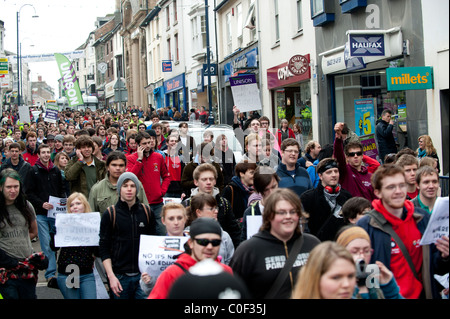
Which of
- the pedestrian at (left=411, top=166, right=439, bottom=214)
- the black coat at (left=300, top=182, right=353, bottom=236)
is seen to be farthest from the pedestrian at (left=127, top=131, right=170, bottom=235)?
the pedestrian at (left=411, top=166, right=439, bottom=214)

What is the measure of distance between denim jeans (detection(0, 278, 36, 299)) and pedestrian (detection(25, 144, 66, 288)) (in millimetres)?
2679

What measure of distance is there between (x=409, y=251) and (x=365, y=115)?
12728 millimetres

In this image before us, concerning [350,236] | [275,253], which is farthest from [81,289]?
[350,236]

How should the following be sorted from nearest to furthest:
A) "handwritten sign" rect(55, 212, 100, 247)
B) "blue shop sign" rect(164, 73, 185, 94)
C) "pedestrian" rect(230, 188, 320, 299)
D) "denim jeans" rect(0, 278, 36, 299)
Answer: "pedestrian" rect(230, 188, 320, 299) → "denim jeans" rect(0, 278, 36, 299) → "handwritten sign" rect(55, 212, 100, 247) → "blue shop sign" rect(164, 73, 185, 94)

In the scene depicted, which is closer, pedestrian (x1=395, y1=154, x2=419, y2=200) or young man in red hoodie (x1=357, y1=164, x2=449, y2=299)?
young man in red hoodie (x1=357, y1=164, x2=449, y2=299)

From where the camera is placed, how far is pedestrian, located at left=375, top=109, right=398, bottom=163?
45.8 ft

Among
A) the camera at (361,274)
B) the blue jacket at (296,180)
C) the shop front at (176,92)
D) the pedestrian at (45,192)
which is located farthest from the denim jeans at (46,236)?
the shop front at (176,92)

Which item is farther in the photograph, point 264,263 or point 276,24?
point 276,24

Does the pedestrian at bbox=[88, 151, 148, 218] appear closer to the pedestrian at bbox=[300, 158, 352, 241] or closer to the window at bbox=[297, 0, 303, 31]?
the pedestrian at bbox=[300, 158, 352, 241]

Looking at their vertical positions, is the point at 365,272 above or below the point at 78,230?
below

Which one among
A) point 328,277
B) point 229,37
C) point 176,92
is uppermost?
point 229,37

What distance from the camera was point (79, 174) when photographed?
352 inches

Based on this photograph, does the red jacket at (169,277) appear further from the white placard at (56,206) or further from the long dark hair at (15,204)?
the white placard at (56,206)

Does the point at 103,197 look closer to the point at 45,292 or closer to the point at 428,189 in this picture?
the point at 45,292
